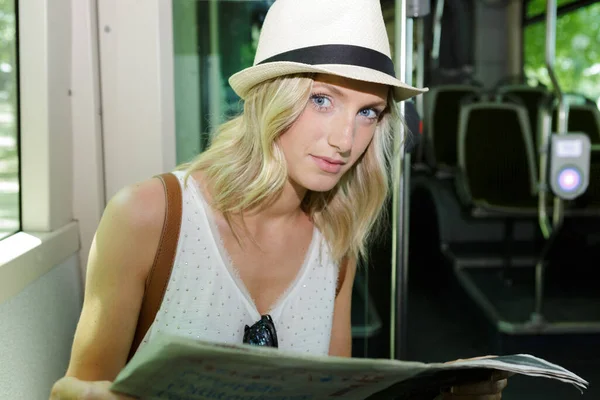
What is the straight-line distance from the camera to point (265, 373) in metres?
0.73

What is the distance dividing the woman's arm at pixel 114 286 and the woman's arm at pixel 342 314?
1.43 feet

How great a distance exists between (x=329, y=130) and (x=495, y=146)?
374cm

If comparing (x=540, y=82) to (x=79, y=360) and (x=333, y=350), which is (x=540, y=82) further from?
(x=79, y=360)

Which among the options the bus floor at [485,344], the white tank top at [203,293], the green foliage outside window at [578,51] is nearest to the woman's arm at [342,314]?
the white tank top at [203,293]

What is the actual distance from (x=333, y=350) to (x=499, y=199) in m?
3.23

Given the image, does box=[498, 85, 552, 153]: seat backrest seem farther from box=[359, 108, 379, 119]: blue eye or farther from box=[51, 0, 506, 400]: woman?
box=[359, 108, 379, 119]: blue eye

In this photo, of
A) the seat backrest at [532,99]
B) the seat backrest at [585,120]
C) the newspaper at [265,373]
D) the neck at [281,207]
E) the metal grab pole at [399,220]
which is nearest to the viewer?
the newspaper at [265,373]

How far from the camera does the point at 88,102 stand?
1.47 metres

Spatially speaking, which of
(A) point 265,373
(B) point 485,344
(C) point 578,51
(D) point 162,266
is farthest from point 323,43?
(C) point 578,51

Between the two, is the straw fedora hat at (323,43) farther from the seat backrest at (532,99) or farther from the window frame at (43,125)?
the seat backrest at (532,99)

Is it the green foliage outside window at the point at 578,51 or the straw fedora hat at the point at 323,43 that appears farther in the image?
the green foliage outside window at the point at 578,51

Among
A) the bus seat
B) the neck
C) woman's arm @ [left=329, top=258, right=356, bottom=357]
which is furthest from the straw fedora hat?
the bus seat

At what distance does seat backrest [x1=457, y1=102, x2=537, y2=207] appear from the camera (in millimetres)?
4504

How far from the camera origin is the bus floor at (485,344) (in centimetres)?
294
